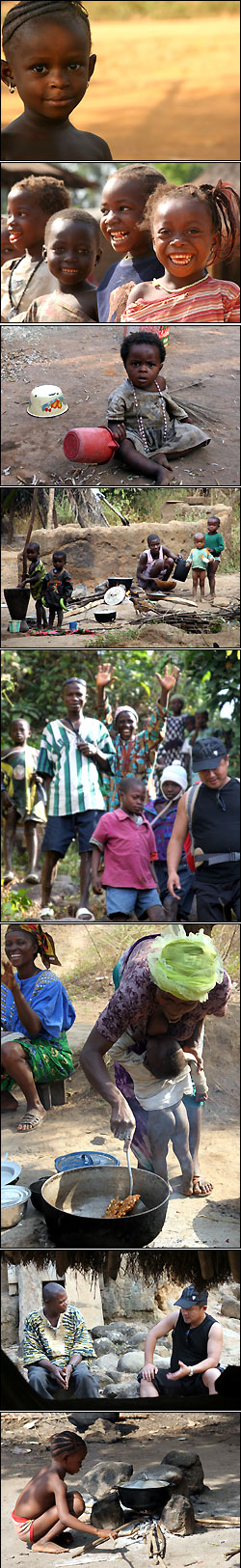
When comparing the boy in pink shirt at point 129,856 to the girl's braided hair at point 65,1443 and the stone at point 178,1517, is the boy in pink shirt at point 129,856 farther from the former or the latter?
the stone at point 178,1517

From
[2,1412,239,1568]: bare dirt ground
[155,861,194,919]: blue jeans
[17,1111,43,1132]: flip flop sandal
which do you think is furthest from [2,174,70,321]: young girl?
[2,1412,239,1568]: bare dirt ground

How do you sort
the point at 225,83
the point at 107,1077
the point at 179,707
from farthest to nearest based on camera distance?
the point at 225,83
the point at 179,707
the point at 107,1077

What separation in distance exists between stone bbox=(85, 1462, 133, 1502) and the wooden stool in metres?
1.27

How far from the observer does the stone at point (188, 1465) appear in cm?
477

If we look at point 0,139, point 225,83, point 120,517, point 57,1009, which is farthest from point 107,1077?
point 225,83

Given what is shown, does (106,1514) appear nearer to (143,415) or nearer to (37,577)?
(37,577)

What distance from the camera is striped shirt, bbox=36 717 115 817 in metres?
5.23

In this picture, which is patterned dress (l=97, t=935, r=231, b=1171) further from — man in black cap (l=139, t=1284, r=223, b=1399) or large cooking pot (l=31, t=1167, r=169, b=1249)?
man in black cap (l=139, t=1284, r=223, b=1399)

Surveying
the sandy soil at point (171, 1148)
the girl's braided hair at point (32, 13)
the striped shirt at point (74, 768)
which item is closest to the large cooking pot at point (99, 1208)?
the sandy soil at point (171, 1148)

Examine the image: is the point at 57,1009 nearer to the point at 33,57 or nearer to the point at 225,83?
the point at 33,57

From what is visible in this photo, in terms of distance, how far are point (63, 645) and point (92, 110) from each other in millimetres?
1916

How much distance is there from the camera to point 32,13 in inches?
183

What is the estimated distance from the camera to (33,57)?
183 inches

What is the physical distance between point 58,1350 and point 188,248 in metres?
4.03
